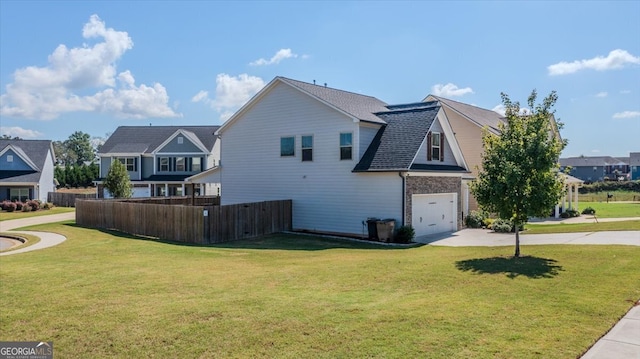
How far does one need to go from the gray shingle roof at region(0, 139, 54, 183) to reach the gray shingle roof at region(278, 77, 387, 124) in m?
36.3

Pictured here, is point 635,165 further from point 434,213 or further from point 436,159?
point 434,213

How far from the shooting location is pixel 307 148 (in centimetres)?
2342

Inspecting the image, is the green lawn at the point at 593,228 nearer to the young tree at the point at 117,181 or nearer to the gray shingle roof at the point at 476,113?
the gray shingle roof at the point at 476,113

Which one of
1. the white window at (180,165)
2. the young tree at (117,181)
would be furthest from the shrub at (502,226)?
the white window at (180,165)

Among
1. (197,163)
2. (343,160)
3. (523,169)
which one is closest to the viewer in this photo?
(523,169)

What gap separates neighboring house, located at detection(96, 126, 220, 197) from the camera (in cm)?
4812

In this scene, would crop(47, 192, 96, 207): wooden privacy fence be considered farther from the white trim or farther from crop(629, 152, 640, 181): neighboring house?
crop(629, 152, 640, 181): neighboring house

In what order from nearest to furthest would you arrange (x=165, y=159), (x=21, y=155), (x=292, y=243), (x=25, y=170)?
(x=292, y=243) < (x=25, y=170) < (x=21, y=155) < (x=165, y=159)

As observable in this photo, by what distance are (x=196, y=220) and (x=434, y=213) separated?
11771 millimetres

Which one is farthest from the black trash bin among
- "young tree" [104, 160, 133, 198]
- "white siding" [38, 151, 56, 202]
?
"white siding" [38, 151, 56, 202]

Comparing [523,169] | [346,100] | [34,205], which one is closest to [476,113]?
[346,100]

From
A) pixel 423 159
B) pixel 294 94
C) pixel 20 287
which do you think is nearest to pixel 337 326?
pixel 20 287

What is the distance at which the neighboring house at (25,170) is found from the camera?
46094 mm

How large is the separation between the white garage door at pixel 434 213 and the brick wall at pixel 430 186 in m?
0.28
